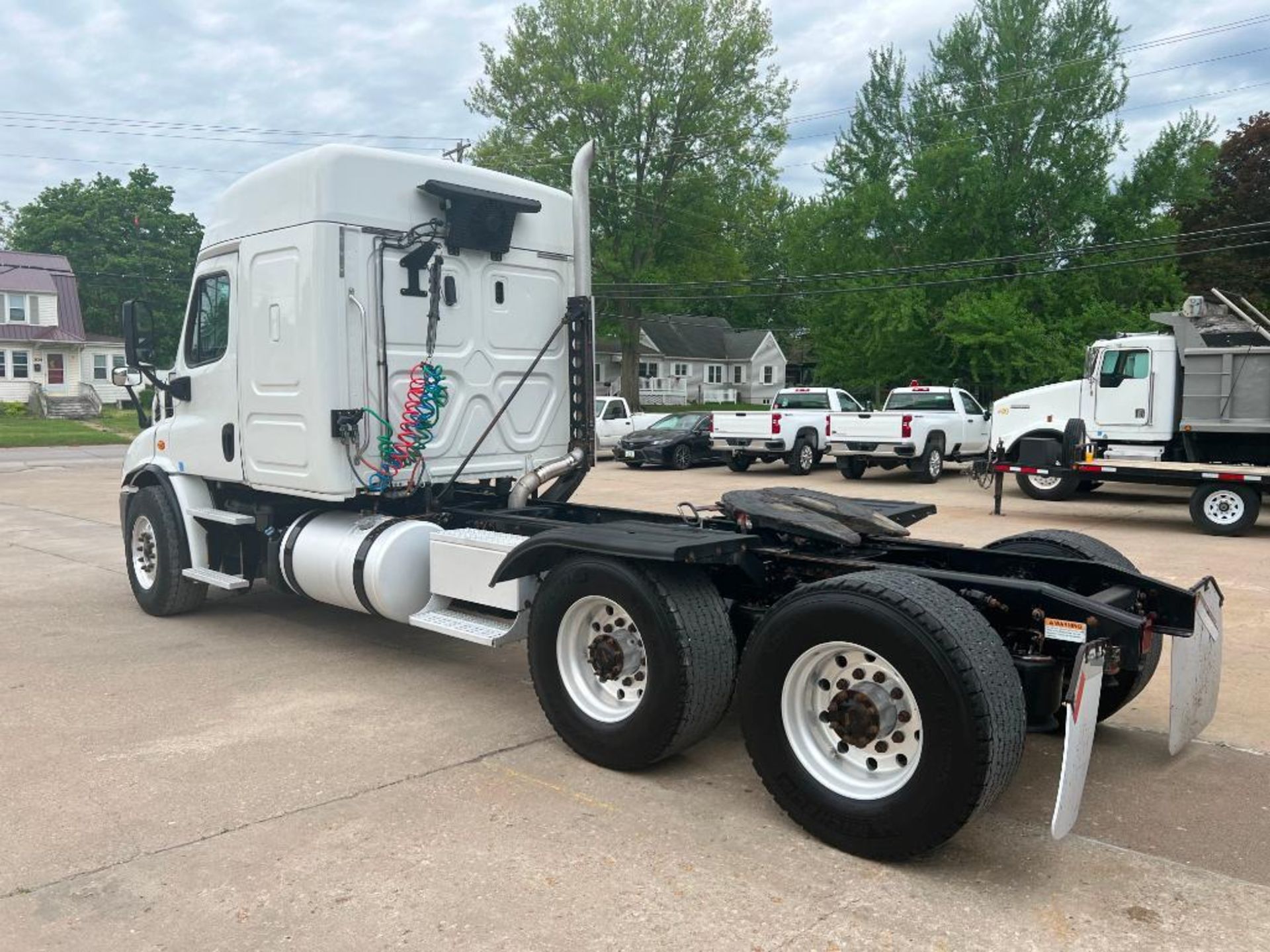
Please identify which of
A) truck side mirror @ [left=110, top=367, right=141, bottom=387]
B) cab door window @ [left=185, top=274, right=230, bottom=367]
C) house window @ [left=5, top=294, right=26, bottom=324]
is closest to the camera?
cab door window @ [left=185, top=274, right=230, bottom=367]

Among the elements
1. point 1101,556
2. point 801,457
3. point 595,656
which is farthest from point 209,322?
point 801,457

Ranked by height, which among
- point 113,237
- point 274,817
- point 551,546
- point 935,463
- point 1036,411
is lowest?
point 274,817

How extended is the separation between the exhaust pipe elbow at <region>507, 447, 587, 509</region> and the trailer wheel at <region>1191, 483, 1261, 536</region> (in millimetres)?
10033

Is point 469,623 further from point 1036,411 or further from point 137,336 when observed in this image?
point 1036,411

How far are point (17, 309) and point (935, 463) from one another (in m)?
45.1

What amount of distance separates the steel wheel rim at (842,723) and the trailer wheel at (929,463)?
1744cm

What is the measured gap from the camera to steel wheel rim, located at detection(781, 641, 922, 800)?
3740mm

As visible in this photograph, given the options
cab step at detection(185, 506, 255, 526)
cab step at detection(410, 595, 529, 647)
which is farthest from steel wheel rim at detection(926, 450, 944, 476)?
cab step at detection(410, 595, 529, 647)

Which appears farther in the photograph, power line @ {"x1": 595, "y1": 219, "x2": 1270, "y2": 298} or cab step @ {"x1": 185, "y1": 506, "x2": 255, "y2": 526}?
power line @ {"x1": 595, "y1": 219, "x2": 1270, "y2": 298}

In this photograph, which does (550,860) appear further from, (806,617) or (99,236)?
(99,236)

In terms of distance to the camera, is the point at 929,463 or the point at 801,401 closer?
the point at 929,463

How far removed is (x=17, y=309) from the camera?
47.8m

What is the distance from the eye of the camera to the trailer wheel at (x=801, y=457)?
75.2 feet

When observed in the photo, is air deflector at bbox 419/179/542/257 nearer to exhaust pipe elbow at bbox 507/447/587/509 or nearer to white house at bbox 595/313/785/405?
exhaust pipe elbow at bbox 507/447/587/509
